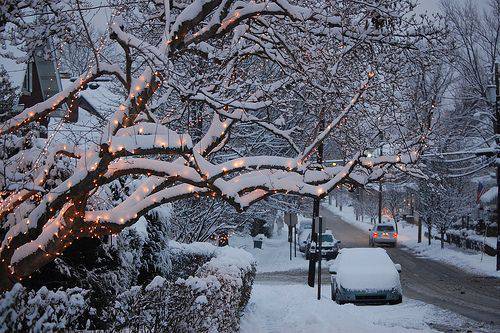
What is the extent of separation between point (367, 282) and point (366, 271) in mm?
451

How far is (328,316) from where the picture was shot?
1309 centimetres

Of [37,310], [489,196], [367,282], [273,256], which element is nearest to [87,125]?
[37,310]

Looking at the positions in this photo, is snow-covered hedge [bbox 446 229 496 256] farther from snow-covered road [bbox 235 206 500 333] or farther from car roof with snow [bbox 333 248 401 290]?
car roof with snow [bbox 333 248 401 290]

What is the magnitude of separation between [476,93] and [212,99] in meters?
27.6

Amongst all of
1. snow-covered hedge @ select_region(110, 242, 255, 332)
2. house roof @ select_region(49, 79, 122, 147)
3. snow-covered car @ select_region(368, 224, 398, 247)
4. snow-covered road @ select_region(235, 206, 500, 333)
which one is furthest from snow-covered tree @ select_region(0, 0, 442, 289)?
snow-covered car @ select_region(368, 224, 398, 247)

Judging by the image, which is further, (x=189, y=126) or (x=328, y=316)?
(x=328, y=316)

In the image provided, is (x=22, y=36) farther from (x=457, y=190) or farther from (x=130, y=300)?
(x=457, y=190)

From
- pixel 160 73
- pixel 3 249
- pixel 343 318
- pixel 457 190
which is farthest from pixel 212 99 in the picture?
pixel 457 190

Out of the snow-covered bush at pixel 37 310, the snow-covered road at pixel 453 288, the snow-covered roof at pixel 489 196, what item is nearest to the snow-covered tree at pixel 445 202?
the snow-covered roof at pixel 489 196

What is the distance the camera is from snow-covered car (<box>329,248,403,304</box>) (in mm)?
16156

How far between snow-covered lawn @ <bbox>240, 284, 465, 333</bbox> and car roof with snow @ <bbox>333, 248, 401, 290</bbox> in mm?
617

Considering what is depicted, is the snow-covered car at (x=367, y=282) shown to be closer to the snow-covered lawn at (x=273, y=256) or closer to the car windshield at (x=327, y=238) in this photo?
the snow-covered lawn at (x=273, y=256)

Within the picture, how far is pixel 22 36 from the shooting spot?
27.2ft

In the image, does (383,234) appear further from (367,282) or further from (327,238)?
(367,282)
